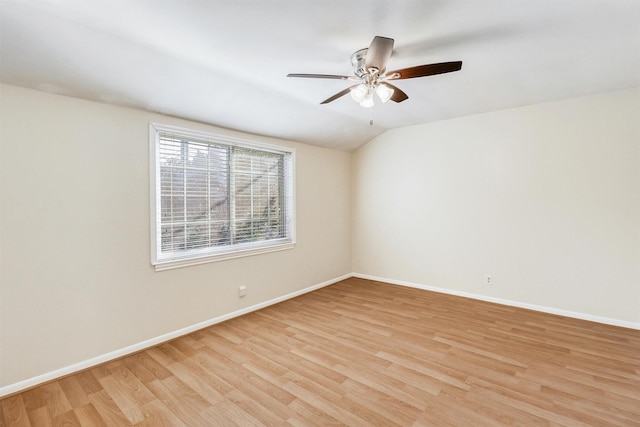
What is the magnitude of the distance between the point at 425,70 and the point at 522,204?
2.51 metres

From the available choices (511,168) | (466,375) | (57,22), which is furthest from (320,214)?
(57,22)

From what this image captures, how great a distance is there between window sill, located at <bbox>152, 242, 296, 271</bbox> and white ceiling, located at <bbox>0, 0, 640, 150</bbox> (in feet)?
4.71

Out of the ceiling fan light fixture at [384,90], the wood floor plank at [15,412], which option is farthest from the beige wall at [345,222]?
the ceiling fan light fixture at [384,90]

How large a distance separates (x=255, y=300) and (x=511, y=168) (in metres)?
3.55

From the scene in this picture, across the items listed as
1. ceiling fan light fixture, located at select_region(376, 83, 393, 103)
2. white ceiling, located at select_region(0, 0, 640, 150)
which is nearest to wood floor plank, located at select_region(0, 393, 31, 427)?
white ceiling, located at select_region(0, 0, 640, 150)

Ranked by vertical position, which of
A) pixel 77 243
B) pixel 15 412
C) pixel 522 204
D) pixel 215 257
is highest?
pixel 522 204

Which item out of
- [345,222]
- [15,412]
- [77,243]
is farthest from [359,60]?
[15,412]

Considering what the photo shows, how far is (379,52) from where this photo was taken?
1863mm

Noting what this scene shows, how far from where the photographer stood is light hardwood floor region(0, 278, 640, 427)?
6.06 feet

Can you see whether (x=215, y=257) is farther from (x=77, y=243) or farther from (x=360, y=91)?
(x=360, y=91)

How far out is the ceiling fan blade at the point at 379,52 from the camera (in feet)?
5.74

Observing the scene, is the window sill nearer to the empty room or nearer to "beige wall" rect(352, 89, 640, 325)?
the empty room

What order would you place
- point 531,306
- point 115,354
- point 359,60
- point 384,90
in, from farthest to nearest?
point 531,306 < point 115,354 < point 359,60 < point 384,90

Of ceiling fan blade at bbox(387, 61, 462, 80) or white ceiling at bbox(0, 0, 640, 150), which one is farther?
ceiling fan blade at bbox(387, 61, 462, 80)
